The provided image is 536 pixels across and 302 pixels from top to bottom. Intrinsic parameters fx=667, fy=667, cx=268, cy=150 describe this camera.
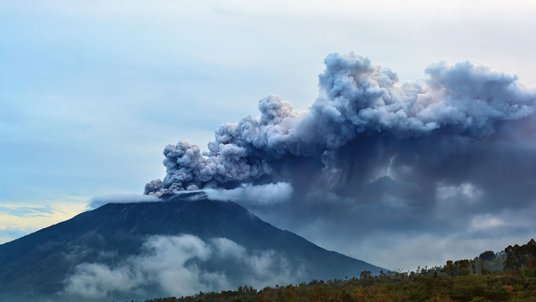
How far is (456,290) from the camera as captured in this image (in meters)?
63.2

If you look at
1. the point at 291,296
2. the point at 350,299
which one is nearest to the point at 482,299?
the point at 350,299

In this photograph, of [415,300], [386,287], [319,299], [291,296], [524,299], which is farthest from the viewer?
[291,296]

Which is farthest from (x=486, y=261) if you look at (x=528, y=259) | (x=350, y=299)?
(x=350, y=299)

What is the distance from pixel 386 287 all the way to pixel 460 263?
23218mm

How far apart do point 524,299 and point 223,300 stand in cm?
5884

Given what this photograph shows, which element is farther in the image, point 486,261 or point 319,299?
point 486,261

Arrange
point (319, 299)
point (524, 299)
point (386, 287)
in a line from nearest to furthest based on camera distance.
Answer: point (524, 299) < point (319, 299) < point (386, 287)

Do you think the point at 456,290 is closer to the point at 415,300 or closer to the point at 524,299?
the point at 415,300

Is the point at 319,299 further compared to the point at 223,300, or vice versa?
the point at 223,300

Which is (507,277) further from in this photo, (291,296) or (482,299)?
(291,296)

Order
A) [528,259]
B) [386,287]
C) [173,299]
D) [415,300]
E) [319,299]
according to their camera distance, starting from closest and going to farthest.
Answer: [415,300], [319,299], [386,287], [528,259], [173,299]

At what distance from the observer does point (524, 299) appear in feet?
174

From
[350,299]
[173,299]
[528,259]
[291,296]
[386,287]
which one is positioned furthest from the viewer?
[173,299]

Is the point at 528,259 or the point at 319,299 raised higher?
the point at 528,259
